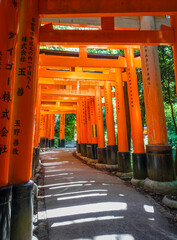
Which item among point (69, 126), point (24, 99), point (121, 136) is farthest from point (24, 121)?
point (69, 126)

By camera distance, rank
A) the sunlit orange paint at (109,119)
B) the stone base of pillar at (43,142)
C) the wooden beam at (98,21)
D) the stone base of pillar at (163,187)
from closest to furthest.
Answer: the stone base of pillar at (163,187) < the wooden beam at (98,21) < the sunlit orange paint at (109,119) < the stone base of pillar at (43,142)

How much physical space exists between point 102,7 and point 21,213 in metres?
3.17

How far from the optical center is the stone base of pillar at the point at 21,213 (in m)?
2.08

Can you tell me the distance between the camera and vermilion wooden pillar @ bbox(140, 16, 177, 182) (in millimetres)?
4438

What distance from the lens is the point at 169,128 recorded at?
1005cm

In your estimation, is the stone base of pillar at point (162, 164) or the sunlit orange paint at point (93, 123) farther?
the sunlit orange paint at point (93, 123)

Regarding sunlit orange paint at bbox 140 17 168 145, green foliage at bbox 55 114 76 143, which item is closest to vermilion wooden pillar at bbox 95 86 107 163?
sunlit orange paint at bbox 140 17 168 145

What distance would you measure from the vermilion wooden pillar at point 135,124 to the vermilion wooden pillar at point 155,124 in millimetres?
653

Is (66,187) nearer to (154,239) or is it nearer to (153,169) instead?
(153,169)

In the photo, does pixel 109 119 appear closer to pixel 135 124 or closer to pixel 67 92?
pixel 135 124

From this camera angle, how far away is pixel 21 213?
7.00 feet

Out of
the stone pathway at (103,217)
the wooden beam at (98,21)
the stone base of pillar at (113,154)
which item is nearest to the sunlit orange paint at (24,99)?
the stone pathway at (103,217)

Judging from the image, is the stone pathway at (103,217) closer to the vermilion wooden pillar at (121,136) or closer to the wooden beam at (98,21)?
the vermilion wooden pillar at (121,136)

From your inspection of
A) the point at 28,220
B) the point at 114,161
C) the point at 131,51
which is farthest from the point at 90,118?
the point at 28,220
